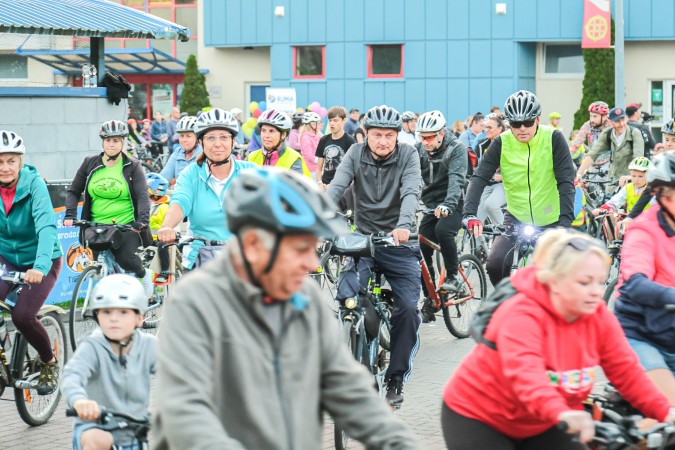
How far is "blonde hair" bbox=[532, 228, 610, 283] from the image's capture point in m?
4.20

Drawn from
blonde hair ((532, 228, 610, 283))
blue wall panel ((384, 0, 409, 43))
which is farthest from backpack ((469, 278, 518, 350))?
blue wall panel ((384, 0, 409, 43))

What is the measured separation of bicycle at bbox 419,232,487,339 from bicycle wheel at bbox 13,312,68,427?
346 cm

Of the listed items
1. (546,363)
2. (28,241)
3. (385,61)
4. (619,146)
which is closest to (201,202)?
(28,241)

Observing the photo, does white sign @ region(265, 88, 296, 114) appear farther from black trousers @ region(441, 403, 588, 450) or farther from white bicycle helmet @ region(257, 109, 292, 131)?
black trousers @ region(441, 403, 588, 450)

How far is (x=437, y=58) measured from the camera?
1522 inches

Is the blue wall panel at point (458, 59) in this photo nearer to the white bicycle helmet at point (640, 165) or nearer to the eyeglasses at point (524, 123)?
the white bicycle helmet at point (640, 165)

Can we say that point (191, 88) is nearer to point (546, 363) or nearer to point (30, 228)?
point (30, 228)

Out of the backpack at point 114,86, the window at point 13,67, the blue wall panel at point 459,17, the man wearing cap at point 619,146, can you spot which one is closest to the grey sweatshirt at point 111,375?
the backpack at point 114,86

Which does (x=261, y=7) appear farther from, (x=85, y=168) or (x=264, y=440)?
(x=264, y=440)

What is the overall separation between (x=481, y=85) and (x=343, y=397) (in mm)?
35381

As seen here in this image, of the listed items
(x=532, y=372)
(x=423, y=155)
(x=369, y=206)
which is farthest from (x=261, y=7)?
(x=532, y=372)

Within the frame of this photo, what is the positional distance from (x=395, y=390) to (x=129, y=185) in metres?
3.66

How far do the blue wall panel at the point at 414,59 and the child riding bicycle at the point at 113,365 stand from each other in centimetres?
3377

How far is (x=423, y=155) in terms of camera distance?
11.5 m
